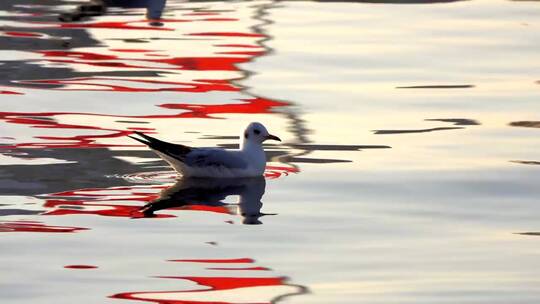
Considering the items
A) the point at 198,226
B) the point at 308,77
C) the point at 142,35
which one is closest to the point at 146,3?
the point at 142,35

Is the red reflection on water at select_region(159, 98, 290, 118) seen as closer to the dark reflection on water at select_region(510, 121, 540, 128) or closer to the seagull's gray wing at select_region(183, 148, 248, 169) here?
the dark reflection on water at select_region(510, 121, 540, 128)

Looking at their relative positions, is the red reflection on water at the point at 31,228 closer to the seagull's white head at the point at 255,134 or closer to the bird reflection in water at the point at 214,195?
the bird reflection in water at the point at 214,195

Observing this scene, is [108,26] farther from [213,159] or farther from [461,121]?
[213,159]

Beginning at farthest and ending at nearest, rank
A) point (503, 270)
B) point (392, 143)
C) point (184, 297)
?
point (392, 143) → point (503, 270) → point (184, 297)

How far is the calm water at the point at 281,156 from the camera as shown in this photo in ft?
35.3

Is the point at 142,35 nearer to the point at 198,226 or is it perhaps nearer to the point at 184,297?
the point at 198,226

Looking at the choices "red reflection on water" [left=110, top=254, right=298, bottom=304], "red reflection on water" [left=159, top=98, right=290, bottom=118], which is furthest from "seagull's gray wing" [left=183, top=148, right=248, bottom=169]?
"red reflection on water" [left=110, top=254, right=298, bottom=304]

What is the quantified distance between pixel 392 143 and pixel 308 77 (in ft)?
12.3

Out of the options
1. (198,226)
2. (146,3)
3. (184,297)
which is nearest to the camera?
(184,297)

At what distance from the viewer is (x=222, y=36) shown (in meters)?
22.6

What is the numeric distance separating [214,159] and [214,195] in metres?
0.58

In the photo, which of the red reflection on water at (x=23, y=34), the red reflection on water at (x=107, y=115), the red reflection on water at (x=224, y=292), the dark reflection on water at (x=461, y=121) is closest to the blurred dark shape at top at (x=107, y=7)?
the red reflection on water at (x=23, y=34)

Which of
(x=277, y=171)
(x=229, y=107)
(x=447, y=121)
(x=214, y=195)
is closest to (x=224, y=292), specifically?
(x=214, y=195)

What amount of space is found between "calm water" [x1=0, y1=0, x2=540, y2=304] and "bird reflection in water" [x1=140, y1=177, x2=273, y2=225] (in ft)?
0.11
